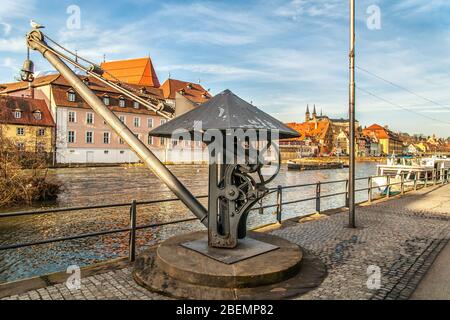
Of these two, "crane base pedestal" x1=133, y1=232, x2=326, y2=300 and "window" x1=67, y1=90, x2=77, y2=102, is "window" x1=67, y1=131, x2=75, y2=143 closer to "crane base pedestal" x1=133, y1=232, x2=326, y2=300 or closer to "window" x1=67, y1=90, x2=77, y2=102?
"window" x1=67, y1=90, x2=77, y2=102

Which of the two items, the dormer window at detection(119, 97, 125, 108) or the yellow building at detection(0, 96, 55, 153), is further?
the dormer window at detection(119, 97, 125, 108)

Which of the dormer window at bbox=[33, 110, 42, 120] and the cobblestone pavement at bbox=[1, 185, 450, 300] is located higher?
the dormer window at bbox=[33, 110, 42, 120]

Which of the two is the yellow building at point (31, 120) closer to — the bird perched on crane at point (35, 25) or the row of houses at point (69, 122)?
the row of houses at point (69, 122)

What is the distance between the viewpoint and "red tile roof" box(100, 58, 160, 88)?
78625 mm

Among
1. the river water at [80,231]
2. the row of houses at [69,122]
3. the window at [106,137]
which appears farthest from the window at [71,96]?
the river water at [80,231]

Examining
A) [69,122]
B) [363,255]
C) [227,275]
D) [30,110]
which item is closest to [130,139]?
[227,275]

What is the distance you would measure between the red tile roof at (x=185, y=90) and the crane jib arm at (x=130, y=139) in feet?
213

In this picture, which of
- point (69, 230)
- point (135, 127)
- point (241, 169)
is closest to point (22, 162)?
point (69, 230)

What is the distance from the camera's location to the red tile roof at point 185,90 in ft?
236

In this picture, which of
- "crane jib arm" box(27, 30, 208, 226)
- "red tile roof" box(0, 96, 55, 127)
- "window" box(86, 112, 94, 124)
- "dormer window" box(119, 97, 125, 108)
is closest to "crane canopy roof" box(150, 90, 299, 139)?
"crane jib arm" box(27, 30, 208, 226)

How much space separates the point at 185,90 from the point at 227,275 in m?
71.3

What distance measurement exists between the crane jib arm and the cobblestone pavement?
55.4 inches

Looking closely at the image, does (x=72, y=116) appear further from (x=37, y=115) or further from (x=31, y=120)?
(x=31, y=120)

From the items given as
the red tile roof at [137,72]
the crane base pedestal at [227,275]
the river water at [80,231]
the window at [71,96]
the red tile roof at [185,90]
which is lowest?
the river water at [80,231]
